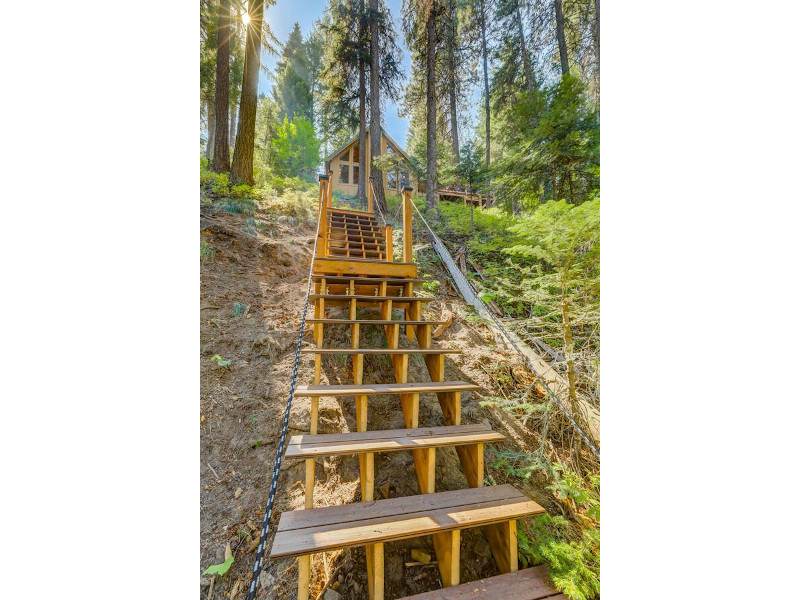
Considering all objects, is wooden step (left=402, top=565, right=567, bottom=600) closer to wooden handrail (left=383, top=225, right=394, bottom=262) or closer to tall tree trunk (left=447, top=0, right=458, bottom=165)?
wooden handrail (left=383, top=225, right=394, bottom=262)

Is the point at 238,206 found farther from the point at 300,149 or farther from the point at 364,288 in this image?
the point at 300,149

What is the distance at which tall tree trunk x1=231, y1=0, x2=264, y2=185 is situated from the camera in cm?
222

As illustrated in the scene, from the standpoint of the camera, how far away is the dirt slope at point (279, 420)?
979 millimetres

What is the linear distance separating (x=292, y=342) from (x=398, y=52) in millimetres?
5562

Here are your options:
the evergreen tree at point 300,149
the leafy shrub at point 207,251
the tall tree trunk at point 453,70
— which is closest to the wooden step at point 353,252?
the leafy shrub at point 207,251

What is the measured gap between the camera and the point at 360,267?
77.4 inches

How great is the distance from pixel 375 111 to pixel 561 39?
4.51m

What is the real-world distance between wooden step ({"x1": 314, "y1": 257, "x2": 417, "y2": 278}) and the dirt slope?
464mm

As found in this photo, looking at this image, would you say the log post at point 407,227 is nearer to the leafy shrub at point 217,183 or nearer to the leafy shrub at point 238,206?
the leafy shrub at point 238,206

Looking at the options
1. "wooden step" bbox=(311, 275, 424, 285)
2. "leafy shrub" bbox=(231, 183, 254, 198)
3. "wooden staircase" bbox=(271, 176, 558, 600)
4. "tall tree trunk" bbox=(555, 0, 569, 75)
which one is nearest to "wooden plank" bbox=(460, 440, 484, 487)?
"wooden staircase" bbox=(271, 176, 558, 600)

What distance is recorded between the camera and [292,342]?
1.95m
